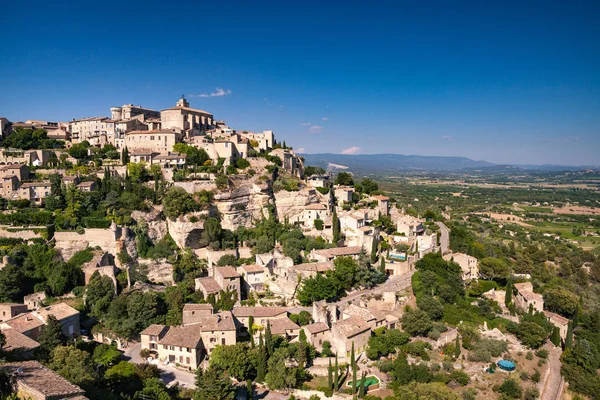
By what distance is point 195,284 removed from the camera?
3522 centimetres

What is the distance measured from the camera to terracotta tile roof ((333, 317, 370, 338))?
29169mm

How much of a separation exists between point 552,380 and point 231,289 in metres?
26.0

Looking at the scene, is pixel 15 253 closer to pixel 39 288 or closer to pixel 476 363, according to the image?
pixel 39 288

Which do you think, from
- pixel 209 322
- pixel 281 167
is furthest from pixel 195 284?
pixel 281 167

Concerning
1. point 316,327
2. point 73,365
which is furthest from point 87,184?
point 316,327

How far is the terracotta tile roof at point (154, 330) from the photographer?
2898 centimetres

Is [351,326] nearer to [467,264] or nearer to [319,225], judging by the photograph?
[319,225]

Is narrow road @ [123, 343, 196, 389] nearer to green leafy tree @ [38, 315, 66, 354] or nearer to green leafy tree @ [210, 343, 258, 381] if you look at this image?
green leafy tree @ [210, 343, 258, 381]

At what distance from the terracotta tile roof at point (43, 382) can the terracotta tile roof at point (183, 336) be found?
11.9 m

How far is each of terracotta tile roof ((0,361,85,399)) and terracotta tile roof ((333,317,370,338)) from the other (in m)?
18.5

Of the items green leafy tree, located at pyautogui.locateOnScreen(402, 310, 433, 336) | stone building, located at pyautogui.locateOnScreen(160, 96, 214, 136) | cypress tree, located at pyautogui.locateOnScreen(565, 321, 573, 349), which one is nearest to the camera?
green leafy tree, located at pyautogui.locateOnScreen(402, 310, 433, 336)

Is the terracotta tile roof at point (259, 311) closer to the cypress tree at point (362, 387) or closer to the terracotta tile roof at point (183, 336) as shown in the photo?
the terracotta tile roof at point (183, 336)

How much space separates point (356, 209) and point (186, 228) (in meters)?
20.4

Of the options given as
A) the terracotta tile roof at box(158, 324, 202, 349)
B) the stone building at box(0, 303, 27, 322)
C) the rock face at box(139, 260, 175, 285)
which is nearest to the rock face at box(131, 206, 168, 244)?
the rock face at box(139, 260, 175, 285)
